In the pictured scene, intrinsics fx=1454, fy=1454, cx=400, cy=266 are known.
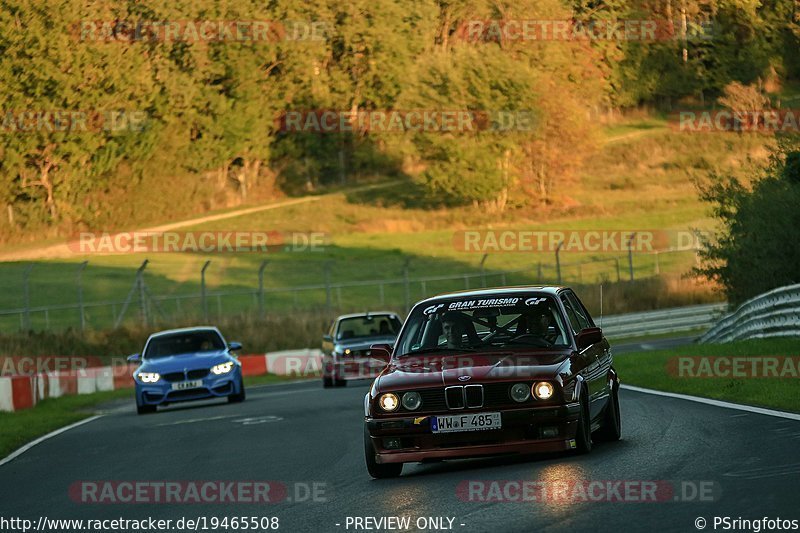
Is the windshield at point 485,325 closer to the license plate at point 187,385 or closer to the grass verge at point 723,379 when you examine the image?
the grass verge at point 723,379

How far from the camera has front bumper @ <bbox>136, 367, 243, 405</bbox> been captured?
80.7 ft

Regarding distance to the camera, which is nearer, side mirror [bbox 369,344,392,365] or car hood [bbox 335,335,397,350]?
Answer: side mirror [bbox 369,344,392,365]

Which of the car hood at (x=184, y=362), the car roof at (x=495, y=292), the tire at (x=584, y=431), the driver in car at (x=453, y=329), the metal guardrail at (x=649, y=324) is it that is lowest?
the metal guardrail at (x=649, y=324)

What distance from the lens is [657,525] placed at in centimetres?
800

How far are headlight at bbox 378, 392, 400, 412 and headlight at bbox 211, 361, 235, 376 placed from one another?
552 inches

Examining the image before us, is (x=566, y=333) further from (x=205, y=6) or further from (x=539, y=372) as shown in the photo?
(x=205, y=6)

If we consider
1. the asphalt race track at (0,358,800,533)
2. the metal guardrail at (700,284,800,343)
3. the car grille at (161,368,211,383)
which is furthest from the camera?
the car grille at (161,368,211,383)

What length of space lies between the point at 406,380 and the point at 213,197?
3514 inches

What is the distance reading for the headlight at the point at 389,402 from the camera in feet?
37.3

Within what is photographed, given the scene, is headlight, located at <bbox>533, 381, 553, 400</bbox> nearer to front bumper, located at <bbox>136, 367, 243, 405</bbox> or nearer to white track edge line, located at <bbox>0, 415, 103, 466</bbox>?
white track edge line, located at <bbox>0, 415, 103, 466</bbox>

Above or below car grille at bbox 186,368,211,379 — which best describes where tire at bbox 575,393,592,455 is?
above

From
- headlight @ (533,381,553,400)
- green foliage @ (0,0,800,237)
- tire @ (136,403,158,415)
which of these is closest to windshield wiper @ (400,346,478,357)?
headlight @ (533,381,553,400)

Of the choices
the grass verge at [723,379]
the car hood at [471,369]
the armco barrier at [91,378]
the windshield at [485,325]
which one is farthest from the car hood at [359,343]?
the car hood at [471,369]

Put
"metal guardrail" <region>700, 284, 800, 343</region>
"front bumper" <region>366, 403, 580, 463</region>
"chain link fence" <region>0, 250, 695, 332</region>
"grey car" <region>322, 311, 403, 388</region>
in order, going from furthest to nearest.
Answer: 1. "chain link fence" <region>0, 250, 695, 332</region>
2. "grey car" <region>322, 311, 403, 388</region>
3. "metal guardrail" <region>700, 284, 800, 343</region>
4. "front bumper" <region>366, 403, 580, 463</region>
